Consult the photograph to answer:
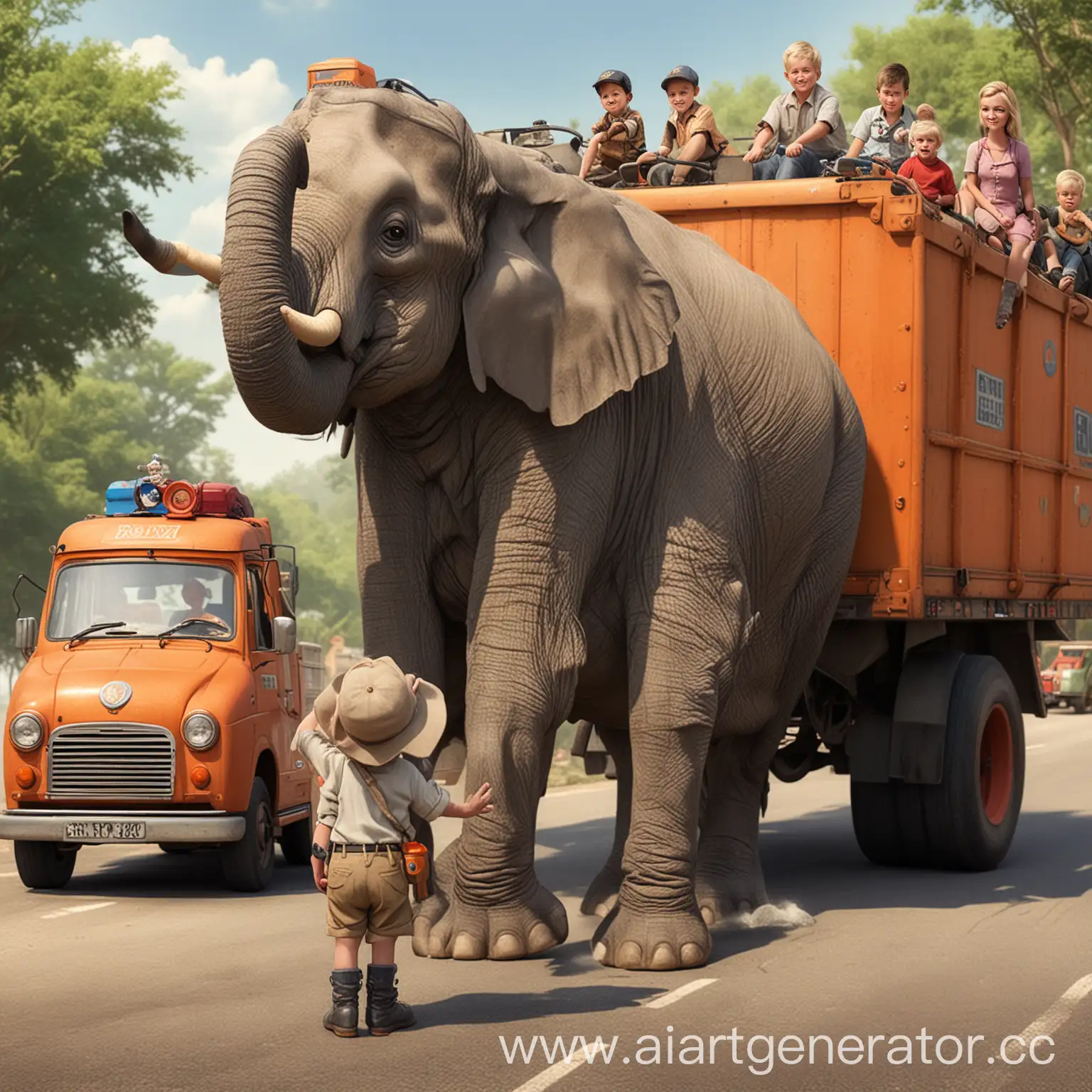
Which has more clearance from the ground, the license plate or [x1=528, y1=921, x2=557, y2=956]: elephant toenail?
the license plate

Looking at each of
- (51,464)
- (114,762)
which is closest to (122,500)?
(114,762)

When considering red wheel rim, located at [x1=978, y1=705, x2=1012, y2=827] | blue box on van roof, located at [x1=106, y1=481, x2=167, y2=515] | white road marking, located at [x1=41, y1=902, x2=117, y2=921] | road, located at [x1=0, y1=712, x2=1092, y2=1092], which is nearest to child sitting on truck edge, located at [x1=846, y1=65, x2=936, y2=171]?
red wheel rim, located at [x1=978, y1=705, x2=1012, y2=827]

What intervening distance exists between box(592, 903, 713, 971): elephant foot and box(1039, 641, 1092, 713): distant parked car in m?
Result: 27.0

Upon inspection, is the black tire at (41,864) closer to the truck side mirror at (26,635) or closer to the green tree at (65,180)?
the truck side mirror at (26,635)

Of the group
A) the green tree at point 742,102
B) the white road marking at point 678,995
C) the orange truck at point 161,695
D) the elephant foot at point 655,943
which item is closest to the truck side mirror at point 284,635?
the orange truck at point 161,695

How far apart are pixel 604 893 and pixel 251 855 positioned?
2.65 meters

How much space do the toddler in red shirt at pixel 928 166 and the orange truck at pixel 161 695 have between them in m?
4.77

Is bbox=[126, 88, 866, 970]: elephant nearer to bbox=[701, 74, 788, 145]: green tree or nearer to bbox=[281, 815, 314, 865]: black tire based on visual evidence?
bbox=[281, 815, 314, 865]: black tire

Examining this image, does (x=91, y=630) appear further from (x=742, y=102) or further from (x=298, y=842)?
(x=742, y=102)

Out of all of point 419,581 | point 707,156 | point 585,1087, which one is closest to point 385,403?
point 419,581

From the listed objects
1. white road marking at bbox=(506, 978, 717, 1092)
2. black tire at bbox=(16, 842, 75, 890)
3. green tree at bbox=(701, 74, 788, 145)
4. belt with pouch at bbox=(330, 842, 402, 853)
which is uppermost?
green tree at bbox=(701, 74, 788, 145)

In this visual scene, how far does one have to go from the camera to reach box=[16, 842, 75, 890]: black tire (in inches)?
443

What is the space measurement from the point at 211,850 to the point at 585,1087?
8.10 m

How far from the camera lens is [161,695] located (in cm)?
1102
